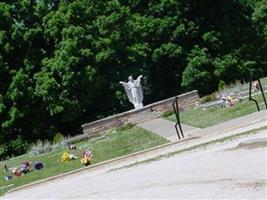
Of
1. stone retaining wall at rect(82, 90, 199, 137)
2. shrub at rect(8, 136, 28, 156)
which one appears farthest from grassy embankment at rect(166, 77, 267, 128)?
shrub at rect(8, 136, 28, 156)

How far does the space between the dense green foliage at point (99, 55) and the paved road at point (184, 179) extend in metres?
20.4

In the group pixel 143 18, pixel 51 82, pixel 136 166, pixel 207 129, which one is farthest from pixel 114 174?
pixel 143 18

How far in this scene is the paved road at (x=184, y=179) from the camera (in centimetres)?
785

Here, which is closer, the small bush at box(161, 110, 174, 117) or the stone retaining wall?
the small bush at box(161, 110, 174, 117)

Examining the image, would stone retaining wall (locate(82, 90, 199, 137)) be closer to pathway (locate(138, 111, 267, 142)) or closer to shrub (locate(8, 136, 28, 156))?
shrub (locate(8, 136, 28, 156))

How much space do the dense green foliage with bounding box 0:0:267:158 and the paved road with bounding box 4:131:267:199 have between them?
67.1 feet

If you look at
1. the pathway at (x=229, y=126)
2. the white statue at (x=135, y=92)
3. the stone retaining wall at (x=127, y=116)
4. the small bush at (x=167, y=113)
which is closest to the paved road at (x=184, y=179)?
the pathway at (x=229, y=126)

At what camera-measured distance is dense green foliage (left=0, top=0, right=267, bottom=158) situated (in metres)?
34.5

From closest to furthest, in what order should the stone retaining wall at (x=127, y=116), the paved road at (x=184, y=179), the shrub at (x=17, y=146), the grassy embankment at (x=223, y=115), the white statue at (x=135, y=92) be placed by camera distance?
the paved road at (x=184, y=179), the grassy embankment at (x=223, y=115), the stone retaining wall at (x=127, y=116), the white statue at (x=135, y=92), the shrub at (x=17, y=146)

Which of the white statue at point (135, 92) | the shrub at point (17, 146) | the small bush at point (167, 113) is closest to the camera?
the small bush at point (167, 113)

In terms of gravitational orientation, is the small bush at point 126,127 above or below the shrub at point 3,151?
below

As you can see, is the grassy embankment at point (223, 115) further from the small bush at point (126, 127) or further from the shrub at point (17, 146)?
the shrub at point (17, 146)

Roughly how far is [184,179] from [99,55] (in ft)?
87.3

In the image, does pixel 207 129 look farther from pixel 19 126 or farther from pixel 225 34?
pixel 225 34
